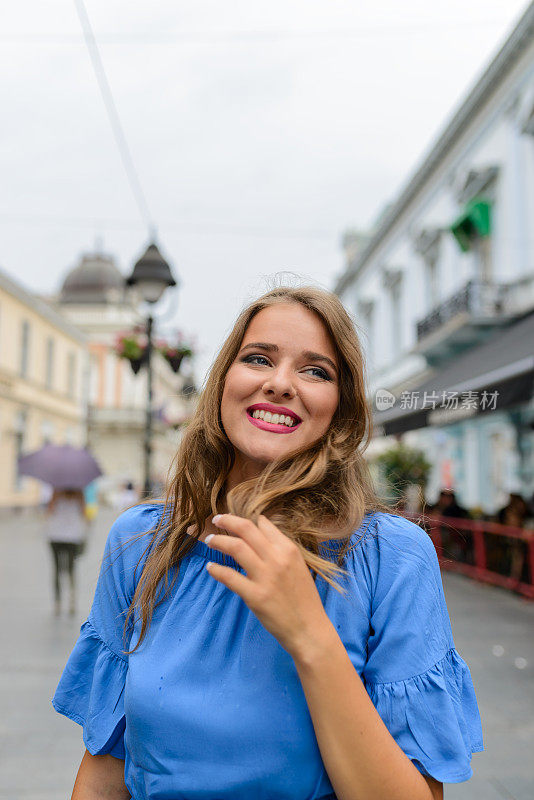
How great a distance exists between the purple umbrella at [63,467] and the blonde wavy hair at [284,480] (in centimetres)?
686

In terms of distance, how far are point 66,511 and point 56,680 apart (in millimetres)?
2889

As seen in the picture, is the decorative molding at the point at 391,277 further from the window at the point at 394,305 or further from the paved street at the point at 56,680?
the paved street at the point at 56,680

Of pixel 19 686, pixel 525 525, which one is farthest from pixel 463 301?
pixel 19 686

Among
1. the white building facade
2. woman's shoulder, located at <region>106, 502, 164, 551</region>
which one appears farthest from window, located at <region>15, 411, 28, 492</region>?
woman's shoulder, located at <region>106, 502, 164, 551</region>

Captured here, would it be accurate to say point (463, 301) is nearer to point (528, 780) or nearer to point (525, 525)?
point (525, 525)

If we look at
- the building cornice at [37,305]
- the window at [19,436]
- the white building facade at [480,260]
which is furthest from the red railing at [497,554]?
the window at [19,436]

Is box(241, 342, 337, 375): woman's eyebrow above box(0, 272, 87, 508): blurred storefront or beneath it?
beneath

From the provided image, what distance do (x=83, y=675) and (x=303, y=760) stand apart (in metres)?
0.57

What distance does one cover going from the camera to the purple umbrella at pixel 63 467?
8.42m

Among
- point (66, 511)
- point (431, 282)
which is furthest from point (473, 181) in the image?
point (66, 511)

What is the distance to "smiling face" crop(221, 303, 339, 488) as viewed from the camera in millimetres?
1566

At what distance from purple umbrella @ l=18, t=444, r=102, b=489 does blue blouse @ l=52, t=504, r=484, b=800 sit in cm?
713

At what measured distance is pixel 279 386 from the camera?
60.9 inches
